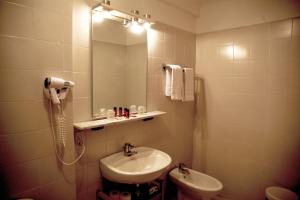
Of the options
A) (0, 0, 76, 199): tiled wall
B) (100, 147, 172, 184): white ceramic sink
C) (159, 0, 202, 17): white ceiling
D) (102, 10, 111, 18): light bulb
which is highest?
(159, 0, 202, 17): white ceiling

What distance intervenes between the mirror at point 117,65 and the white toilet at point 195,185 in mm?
949

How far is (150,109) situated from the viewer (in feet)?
6.70

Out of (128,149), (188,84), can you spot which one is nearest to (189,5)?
(188,84)

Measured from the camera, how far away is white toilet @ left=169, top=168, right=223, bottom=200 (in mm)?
1912

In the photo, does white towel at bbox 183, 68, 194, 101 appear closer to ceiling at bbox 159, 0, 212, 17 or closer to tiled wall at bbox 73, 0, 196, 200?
tiled wall at bbox 73, 0, 196, 200

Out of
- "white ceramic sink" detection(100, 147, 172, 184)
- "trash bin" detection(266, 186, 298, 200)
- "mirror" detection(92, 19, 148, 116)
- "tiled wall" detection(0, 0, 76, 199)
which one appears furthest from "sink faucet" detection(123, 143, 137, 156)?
"trash bin" detection(266, 186, 298, 200)

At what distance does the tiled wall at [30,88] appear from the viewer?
99 centimetres

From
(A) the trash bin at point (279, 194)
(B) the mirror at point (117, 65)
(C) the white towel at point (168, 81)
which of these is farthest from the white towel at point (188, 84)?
(A) the trash bin at point (279, 194)

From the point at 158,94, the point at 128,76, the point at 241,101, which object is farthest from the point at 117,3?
the point at 241,101

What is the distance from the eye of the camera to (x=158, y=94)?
83.2 inches

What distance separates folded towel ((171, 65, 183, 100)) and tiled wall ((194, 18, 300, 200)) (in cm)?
58

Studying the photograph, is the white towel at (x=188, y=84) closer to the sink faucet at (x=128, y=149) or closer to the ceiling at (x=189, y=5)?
the ceiling at (x=189, y=5)

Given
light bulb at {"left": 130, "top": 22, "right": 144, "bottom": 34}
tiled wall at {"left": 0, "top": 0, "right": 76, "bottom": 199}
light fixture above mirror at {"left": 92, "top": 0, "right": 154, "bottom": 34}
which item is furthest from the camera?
light bulb at {"left": 130, "top": 22, "right": 144, "bottom": 34}

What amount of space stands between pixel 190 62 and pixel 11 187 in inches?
87.5
